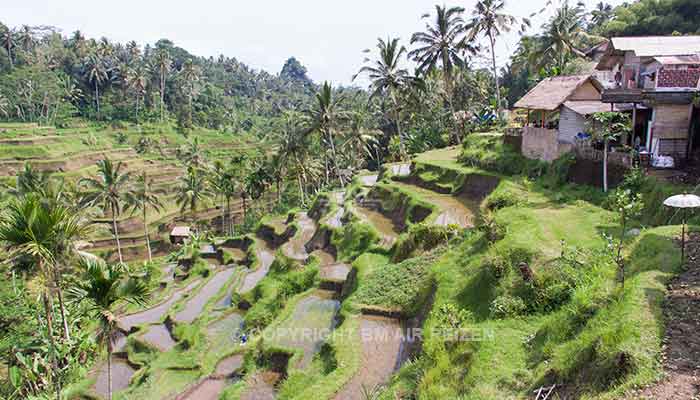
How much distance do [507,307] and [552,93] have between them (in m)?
16.3

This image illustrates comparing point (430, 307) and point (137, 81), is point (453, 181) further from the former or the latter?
point (137, 81)

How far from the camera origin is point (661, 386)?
7.27m

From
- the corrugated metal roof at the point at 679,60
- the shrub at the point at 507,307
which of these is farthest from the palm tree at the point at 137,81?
the shrub at the point at 507,307

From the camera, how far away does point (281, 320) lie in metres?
19.9

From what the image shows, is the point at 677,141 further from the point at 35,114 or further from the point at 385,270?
the point at 35,114

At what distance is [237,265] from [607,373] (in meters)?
31.7

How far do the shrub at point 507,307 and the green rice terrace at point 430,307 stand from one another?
4 centimetres

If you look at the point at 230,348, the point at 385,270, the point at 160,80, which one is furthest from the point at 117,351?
the point at 160,80

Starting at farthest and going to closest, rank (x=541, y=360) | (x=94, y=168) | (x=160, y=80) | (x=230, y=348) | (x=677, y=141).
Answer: (x=160, y=80) < (x=94, y=168) < (x=230, y=348) < (x=677, y=141) < (x=541, y=360)

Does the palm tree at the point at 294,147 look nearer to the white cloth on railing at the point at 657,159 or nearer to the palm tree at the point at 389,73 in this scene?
the palm tree at the point at 389,73

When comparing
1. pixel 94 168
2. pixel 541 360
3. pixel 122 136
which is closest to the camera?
pixel 541 360

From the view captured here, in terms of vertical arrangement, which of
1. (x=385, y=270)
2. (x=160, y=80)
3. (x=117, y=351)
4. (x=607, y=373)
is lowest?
(x=117, y=351)

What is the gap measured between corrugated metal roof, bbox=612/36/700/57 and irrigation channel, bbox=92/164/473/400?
972 cm

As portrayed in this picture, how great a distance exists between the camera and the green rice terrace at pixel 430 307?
973 centimetres
